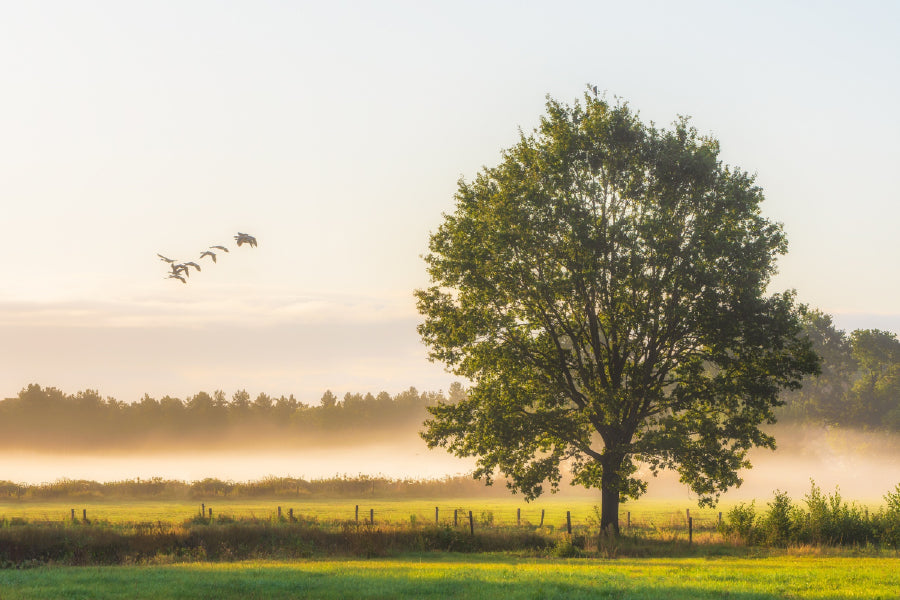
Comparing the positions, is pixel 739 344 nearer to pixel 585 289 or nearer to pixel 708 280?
pixel 708 280

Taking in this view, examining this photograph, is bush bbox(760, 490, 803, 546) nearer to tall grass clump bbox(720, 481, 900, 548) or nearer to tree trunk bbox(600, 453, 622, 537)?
tall grass clump bbox(720, 481, 900, 548)

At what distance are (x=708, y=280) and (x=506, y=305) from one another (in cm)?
1086

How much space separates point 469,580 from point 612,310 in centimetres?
2198

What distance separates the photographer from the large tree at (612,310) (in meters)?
44.9

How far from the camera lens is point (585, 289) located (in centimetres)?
4609

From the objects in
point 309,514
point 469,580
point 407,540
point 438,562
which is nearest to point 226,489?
point 309,514

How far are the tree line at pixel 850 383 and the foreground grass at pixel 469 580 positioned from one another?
104503 millimetres

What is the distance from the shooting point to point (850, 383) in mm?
145000

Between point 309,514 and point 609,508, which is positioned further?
point 309,514

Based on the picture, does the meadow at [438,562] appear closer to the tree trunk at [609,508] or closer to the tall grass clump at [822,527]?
the tall grass clump at [822,527]

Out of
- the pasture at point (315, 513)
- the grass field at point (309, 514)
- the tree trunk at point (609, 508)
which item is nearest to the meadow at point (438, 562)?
the tree trunk at point (609, 508)

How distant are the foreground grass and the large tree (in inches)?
418

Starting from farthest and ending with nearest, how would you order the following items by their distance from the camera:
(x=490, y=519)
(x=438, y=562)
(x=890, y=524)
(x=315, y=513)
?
(x=315, y=513)
(x=490, y=519)
(x=890, y=524)
(x=438, y=562)

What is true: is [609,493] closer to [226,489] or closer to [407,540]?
[407,540]
